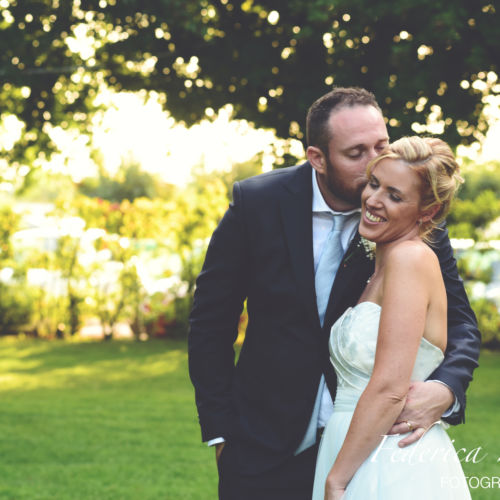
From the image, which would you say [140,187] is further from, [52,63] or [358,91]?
[358,91]

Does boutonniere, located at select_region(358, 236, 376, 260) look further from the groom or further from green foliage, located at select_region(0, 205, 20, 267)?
green foliage, located at select_region(0, 205, 20, 267)

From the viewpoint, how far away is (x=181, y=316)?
13711 millimetres

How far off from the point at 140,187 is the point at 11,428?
168 ft

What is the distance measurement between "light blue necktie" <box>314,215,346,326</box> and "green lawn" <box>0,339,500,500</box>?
128 inches

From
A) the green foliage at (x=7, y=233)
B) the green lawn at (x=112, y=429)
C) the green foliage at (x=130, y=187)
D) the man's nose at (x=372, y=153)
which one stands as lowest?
the green lawn at (x=112, y=429)

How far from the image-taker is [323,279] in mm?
3158

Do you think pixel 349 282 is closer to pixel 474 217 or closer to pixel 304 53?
pixel 304 53

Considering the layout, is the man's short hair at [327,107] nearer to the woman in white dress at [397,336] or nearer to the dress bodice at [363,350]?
the woman in white dress at [397,336]

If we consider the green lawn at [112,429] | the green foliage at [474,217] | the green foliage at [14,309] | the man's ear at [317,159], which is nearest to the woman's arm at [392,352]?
the man's ear at [317,159]

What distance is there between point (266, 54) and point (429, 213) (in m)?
6.30

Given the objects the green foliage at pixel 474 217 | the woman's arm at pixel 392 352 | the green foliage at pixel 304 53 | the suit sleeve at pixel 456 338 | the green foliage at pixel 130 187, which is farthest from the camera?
the green foliage at pixel 130 187

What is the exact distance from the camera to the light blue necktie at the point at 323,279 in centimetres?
314

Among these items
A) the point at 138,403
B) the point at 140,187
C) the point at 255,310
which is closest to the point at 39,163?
the point at 138,403

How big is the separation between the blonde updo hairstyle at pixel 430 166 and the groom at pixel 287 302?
405mm
